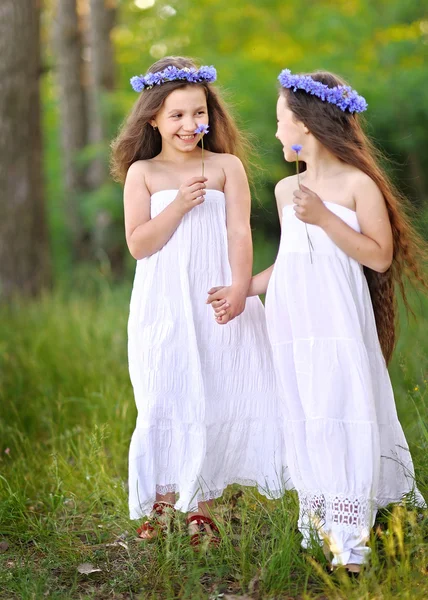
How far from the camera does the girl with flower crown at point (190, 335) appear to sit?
3281mm

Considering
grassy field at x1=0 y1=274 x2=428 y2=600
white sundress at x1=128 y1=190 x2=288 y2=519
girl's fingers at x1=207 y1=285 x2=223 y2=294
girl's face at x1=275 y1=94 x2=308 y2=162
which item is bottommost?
grassy field at x1=0 y1=274 x2=428 y2=600

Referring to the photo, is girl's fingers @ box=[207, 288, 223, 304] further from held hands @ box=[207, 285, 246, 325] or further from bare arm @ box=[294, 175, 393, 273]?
bare arm @ box=[294, 175, 393, 273]

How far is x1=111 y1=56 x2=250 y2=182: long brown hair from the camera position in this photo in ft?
11.1

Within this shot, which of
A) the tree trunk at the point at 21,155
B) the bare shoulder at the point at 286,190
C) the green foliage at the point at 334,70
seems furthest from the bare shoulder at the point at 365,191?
the tree trunk at the point at 21,155

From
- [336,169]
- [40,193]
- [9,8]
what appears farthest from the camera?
[40,193]

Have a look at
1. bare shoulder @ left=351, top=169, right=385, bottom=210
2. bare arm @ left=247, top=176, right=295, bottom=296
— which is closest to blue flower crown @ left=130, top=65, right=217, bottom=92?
bare arm @ left=247, top=176, right=295, bottom=296

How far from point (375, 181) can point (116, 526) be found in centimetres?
188

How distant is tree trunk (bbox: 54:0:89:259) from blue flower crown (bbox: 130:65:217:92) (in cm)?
798

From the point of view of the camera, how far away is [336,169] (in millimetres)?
3053

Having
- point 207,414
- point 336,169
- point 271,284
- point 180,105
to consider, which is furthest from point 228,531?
point 180,105

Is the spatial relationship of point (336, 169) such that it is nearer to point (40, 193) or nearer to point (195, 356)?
point (195, 356)

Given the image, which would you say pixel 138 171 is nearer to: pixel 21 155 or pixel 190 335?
pixel 190 335

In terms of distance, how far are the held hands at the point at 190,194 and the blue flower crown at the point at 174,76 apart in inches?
17.3

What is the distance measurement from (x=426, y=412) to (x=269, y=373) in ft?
2.89
